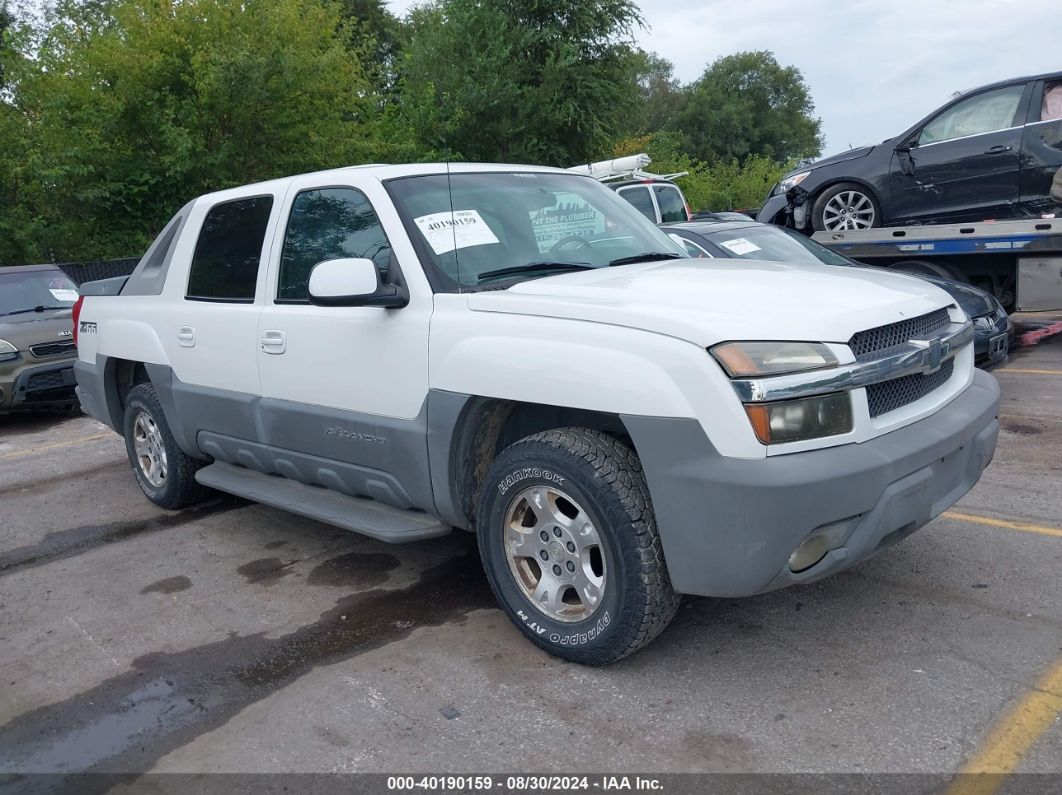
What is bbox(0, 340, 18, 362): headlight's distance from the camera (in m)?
9.09

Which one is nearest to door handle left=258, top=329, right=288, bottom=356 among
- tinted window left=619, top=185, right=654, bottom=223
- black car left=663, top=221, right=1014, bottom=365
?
black car left=663, top=221, right=1014, bottom=365

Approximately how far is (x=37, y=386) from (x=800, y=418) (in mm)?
8363

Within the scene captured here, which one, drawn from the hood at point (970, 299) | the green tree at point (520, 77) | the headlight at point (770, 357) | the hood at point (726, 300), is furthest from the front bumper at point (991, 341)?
the green tree at point (520, 77)

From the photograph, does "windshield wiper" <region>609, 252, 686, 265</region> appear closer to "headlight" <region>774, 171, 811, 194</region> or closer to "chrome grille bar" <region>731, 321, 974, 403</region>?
"chrome grille bar" <region>731, 321, 974, 403</region>

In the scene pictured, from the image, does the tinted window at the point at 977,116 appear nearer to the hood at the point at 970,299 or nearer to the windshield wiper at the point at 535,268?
the hood at the point at 970,299

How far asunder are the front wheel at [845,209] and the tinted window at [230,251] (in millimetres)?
6955

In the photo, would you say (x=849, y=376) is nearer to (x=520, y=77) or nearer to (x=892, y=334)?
(x=892, y=334)

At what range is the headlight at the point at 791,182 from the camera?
1045 centimetres

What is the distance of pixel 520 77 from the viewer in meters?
25.5

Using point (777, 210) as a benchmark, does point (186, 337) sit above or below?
below

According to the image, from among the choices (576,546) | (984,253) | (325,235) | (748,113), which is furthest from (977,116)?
(748,113)

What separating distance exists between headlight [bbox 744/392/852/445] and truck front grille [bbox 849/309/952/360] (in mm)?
196

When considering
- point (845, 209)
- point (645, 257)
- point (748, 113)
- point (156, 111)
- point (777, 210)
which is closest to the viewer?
point (645, 257)

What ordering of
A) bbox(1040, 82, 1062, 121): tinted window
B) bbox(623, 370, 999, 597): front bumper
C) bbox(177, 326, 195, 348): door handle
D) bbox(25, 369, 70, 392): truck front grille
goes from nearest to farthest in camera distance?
1. bbox(623, 370, 999, 597): front bumper
2. bbox(177, 326, 195, 348): door handle
3. bbox(1040, 82, 1062, 121): tinted window
4. bbox(25, 369, 70, 392): truck front grille
